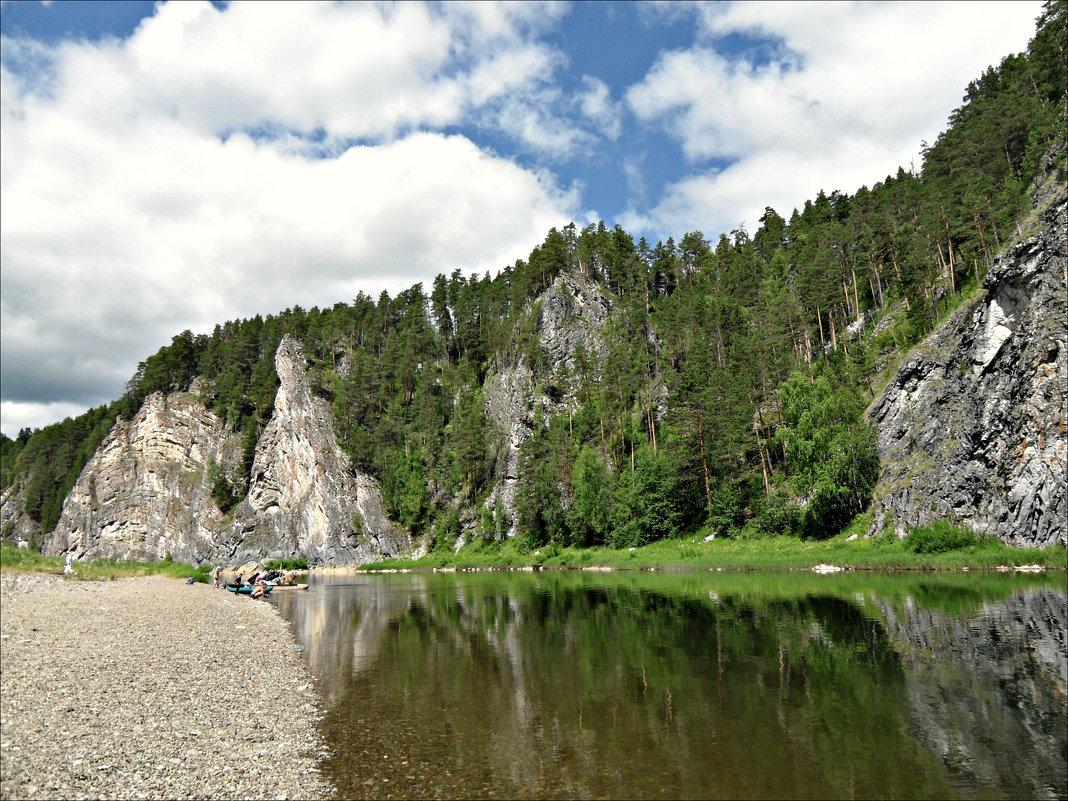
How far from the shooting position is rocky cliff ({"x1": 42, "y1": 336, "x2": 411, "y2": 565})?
112 metres

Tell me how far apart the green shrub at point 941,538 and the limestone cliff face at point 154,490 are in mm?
119701

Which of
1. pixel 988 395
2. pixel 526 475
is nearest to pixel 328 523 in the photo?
pixel 526 475

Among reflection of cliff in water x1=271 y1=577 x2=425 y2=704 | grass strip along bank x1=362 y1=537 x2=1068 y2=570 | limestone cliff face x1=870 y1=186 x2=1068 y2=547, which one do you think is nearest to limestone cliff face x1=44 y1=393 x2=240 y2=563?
grass strip along bank x1=362 y1=537 x2=1068 y2=570

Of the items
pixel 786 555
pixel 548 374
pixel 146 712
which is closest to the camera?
pixel 146 712

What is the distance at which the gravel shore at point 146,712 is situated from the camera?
36.4ft

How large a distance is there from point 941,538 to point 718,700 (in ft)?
130

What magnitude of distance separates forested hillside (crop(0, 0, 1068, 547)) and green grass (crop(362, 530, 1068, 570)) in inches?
135

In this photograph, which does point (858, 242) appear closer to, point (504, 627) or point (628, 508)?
point (628, 508)

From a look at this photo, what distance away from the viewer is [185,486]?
131625 millimetres

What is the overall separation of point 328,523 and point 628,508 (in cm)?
6177

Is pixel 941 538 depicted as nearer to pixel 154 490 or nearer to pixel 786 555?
pixel 786 555

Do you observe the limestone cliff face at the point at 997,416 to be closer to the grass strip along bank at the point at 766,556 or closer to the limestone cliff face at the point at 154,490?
the grass strip along bank at the point at 766,556

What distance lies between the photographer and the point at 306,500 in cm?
11469

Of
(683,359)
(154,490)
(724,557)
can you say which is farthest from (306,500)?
(724,557)
